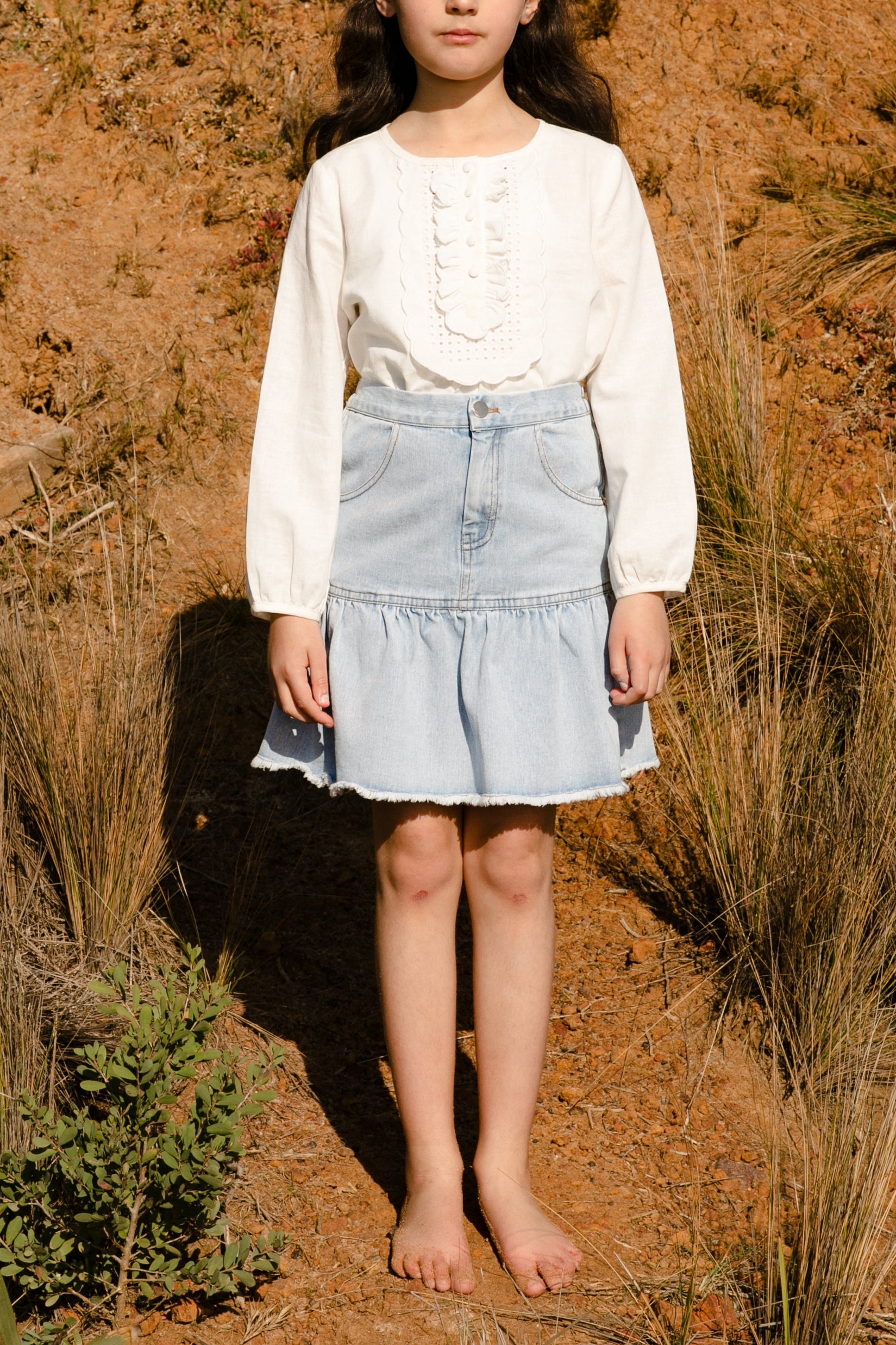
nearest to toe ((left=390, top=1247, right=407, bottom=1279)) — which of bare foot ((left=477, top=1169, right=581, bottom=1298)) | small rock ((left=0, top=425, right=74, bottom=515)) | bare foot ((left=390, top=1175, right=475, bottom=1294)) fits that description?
bare foot ((left=390, top=1175, right=475, bottom=1294))

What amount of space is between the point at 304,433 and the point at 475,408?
0.29 m

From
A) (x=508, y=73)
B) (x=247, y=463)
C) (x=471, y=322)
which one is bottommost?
(x=247, y=463)

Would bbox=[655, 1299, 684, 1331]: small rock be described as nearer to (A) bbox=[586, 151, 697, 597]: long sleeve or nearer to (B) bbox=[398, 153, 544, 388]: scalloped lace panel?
(A) bbox=[586, 151, 697, 597]: long sleeve

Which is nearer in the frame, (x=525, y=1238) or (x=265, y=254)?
(x=525, y=1238)

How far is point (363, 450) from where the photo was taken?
213 centimetres

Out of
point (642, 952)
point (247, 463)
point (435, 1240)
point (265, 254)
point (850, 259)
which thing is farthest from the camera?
point (265, 254)

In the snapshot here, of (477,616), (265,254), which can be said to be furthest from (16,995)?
(265,254)

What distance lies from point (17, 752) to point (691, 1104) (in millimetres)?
1591

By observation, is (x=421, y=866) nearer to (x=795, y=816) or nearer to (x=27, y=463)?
(x=795, y=816)

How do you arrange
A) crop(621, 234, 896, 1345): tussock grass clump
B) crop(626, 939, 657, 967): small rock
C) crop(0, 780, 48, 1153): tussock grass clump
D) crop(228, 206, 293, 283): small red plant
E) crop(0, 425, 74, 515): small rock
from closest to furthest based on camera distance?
crop(621, 234, 896, 1345): tussock grass clump < crop(0, 780, 48, 1153): tussock grass clump < crop(626, 939, 657, 967): small rock < crop(0, 425, 74, 515): small rock < crop(228, 206, 293, 283): small red plant

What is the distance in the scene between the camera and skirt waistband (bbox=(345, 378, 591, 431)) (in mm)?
2061

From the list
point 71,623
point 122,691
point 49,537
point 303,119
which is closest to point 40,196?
point 303,119

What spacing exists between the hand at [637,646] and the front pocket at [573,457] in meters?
0.18

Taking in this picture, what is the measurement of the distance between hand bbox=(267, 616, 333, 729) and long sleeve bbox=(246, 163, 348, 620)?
0.03 m
